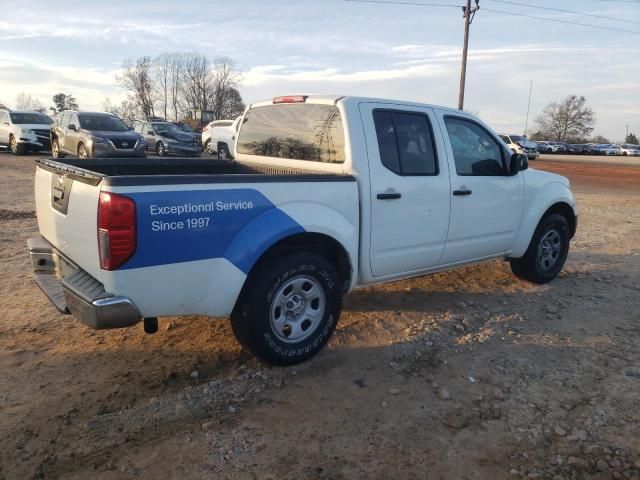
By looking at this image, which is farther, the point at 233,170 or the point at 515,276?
the point at 515,276

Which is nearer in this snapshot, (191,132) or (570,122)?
(191,132)

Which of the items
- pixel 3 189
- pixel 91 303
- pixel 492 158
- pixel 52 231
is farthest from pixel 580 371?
pixel 3 189

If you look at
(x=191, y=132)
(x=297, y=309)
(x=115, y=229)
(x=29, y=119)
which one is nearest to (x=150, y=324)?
(x=115, y=229)

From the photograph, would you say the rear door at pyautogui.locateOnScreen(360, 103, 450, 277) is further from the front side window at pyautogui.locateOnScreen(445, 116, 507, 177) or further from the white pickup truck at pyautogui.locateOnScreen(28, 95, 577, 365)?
the front side window at pyautogui.locateOnScreen(445, 116, 507, 177)

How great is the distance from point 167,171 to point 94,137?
12523 mm

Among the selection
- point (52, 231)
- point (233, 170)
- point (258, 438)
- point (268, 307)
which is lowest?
point (258, 438)

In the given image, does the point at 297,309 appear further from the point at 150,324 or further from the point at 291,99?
the point at 291,99

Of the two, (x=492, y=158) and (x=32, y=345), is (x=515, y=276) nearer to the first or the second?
(x=492, y=158)

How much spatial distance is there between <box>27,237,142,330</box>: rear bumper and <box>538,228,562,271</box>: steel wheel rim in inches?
179

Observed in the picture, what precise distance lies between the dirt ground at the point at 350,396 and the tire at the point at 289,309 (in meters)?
0.18

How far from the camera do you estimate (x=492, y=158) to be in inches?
202

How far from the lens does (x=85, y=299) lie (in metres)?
3.03

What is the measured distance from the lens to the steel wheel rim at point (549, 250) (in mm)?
5871

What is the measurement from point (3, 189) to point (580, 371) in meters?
12.3
